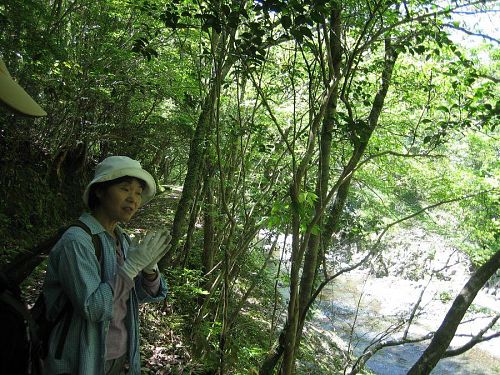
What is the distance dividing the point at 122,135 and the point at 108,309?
881 centimetres

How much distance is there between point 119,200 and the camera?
2176 mm

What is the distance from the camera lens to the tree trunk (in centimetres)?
491

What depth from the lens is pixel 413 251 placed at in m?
17.5

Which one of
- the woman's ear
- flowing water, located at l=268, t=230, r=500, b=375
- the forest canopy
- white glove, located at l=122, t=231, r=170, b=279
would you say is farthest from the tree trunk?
the woman's ear

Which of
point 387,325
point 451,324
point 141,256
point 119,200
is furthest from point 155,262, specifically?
point 387,325

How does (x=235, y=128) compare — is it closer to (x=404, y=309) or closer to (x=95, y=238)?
(x=95, y=238)

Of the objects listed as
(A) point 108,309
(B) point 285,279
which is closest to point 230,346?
(B) point 285,279

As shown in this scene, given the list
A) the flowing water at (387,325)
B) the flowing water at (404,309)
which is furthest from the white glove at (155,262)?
the flowing water at (387,325)

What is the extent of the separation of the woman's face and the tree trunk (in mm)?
4299

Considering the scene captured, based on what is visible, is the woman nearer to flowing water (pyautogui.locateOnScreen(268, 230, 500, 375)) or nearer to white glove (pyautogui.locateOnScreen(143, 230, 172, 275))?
white glove (pyautogui.locateOnScreen(143, 230, 172, 275))

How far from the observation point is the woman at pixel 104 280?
6.14 ft

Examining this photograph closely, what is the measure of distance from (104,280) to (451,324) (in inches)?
175

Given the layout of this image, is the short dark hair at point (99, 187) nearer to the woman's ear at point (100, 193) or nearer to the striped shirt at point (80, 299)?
the woman's ear at point (100, 193)

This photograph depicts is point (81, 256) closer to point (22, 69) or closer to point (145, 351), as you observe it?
point (145, 351)
